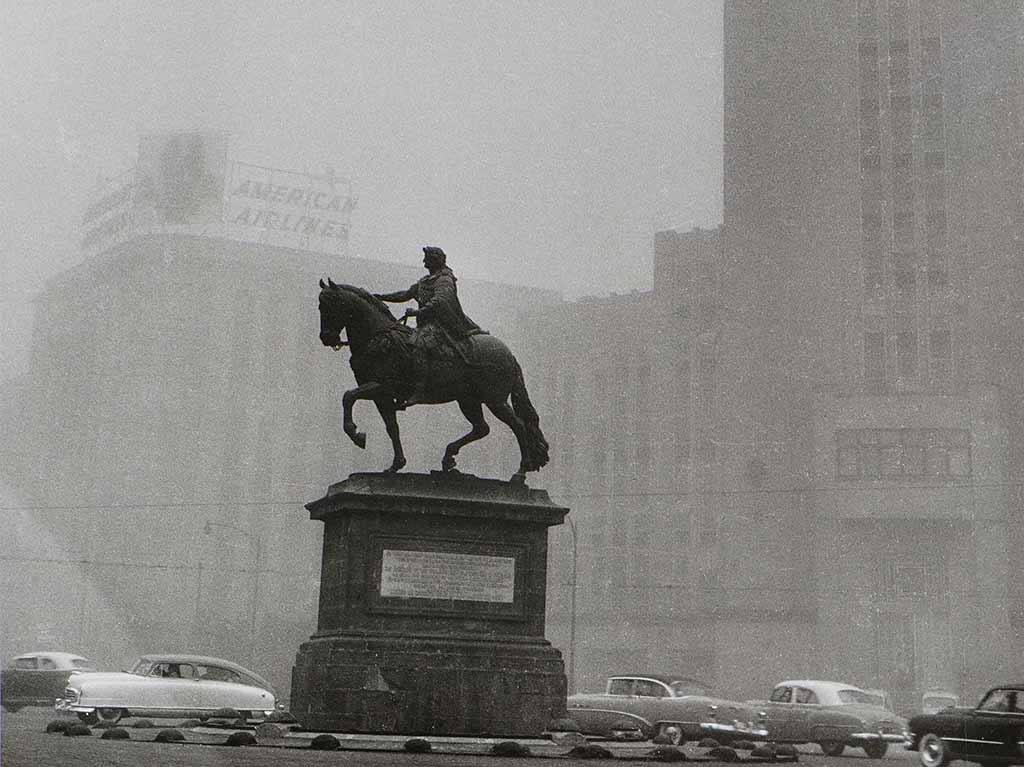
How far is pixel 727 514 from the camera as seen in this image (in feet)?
154

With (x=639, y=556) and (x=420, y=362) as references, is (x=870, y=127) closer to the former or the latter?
(x=639, y=556)

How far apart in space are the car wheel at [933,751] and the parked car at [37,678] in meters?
15.6

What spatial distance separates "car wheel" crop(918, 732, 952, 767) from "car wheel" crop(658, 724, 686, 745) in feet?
14.3

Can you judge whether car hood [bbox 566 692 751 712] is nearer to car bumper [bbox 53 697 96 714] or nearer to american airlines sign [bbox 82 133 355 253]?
car bumper [bbox 53 697 96 714]

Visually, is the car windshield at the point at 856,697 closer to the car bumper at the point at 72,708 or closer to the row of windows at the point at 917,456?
the car bumper at the point at 72,708

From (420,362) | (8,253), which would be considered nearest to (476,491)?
(420,362)

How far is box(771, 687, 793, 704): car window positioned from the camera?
1881 cm

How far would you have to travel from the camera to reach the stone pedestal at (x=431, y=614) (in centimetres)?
1141

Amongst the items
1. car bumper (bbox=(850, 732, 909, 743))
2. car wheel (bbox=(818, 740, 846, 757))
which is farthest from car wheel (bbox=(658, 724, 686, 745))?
car bumper (bbox=(850, 732, 909, 743))

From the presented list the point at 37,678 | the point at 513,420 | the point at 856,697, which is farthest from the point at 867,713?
the point at 37,678

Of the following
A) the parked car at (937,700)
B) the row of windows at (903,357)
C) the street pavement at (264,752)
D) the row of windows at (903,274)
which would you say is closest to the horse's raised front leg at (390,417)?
the street pavement at (264,752)

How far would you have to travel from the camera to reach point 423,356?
1252cm

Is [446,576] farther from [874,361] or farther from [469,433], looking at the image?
[874,361]

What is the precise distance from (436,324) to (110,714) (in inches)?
298
